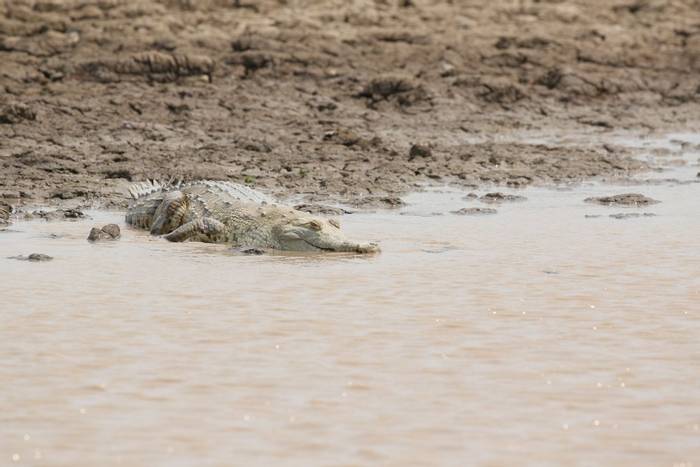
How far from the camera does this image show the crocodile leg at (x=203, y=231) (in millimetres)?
9797

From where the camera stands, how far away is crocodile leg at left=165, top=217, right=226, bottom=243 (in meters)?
9.80

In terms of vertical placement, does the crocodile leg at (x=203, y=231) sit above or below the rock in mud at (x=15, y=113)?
below

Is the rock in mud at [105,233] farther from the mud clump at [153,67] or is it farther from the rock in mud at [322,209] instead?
the mud clump at [153,67]

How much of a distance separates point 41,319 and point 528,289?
2.67 meters

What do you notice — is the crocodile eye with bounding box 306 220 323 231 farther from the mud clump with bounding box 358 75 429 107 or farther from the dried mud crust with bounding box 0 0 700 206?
the mud clump with bounding box 358 75 429 107

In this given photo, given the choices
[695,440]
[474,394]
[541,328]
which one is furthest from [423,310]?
[695,440]

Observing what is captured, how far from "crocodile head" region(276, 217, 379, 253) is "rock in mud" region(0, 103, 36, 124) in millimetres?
6622

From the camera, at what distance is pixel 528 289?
7.74 m

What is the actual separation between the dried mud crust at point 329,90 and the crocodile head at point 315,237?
2.59m

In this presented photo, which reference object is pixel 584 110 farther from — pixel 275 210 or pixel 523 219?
pixel 275 210

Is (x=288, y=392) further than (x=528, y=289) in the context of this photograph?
No

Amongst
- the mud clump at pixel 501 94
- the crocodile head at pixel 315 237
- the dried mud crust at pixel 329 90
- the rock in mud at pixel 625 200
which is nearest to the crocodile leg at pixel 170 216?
the crocodile head at pixel 315 237

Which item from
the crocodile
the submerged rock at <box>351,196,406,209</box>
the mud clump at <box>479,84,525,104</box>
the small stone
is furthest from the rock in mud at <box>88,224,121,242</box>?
the mud clump at <box>479,84,525,104</box>

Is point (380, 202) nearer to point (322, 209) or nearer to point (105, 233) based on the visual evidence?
point (322, 209)
